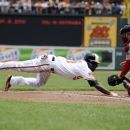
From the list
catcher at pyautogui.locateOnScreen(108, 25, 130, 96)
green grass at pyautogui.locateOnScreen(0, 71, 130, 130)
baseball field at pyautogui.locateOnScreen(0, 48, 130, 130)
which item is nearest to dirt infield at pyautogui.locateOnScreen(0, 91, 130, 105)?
baseball field at pyautogui.locateOnScreen(0, 48, 130, 130)

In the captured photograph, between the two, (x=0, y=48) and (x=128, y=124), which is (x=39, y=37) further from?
(x=128, y=124)

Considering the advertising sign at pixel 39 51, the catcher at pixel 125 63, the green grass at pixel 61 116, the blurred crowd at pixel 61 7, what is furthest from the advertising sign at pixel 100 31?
the green grass at pixel 61 116

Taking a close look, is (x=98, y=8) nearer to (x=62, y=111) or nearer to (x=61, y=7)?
(x=61, y=7)

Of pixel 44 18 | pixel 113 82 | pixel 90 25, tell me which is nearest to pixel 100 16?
pixel 90 25

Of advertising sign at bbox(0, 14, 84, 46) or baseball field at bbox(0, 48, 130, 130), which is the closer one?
baseball field at bbox(0, 48, 130, 130)

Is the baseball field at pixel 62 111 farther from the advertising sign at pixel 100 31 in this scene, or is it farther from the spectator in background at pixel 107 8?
the spectator in background at pixel 107 8

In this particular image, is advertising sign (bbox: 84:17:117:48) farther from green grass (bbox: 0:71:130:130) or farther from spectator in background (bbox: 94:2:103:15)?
green grass (bbox: 0:71:130:130)
